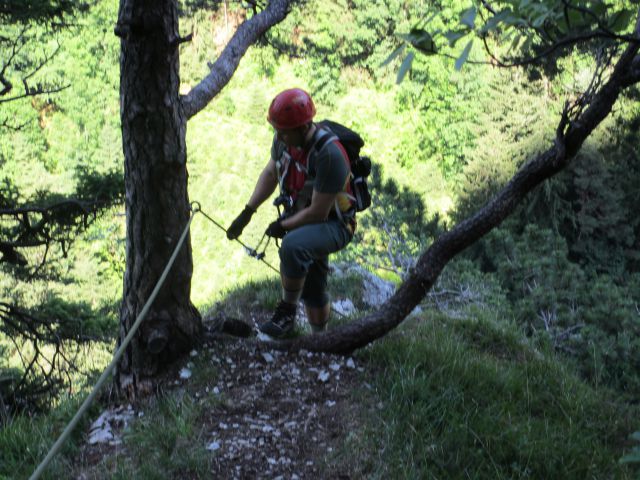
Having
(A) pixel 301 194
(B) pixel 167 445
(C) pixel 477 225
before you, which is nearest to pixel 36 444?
(B) pixel 167 445

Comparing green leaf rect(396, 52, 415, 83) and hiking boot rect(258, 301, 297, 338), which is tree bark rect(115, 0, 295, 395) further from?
green leaf rect(396, 52, 415, 83)

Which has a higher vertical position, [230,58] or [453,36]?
[230,58]

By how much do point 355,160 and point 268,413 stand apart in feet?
5.87

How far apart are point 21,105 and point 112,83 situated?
8083 millimetres

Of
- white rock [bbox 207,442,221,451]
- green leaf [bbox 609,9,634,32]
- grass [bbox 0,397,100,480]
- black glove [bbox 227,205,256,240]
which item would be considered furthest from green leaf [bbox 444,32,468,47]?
black glove [bbox 227,205,256,240]

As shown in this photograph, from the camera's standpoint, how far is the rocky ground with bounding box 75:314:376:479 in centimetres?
346

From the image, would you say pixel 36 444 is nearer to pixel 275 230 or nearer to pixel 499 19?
pixel 275 230

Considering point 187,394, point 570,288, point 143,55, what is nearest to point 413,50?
point 143,55

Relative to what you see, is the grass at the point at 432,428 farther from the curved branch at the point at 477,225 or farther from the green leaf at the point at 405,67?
the green leaf at the point at 405,67

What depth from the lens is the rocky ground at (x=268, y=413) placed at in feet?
11.3

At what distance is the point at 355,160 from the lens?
178 inches

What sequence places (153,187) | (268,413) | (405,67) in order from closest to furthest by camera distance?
(405,67)
(268,413)
(153,187)

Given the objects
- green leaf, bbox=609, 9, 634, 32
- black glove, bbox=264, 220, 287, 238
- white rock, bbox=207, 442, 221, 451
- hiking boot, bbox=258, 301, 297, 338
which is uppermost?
black glove, bbox=264, 220, 287, 238

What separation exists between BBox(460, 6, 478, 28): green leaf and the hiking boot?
3.23m
